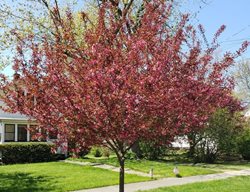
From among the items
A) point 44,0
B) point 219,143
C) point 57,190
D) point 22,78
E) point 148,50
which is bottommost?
point 57,190

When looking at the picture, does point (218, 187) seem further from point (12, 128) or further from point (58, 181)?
point (12, 128)

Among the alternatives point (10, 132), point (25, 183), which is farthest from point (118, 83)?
point (10, 132)

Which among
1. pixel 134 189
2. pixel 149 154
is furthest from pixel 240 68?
pixel 134 189

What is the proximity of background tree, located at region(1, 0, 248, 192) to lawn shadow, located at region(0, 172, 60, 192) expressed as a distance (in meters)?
5.71

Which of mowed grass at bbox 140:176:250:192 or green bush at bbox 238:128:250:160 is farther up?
green bush at bbox 238:128:250:160

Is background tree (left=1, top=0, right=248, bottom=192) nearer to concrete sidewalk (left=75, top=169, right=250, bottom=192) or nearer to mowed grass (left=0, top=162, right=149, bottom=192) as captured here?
concrete sidewalk (left=75, top=169, right=250, bottom=192)

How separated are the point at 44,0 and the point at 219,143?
476 inches

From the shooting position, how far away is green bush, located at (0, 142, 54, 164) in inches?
870

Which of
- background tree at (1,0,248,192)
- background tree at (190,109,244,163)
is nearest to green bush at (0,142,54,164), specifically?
background tree at (190,109,244,163)

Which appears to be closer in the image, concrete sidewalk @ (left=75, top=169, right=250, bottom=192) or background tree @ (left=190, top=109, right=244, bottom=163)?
concrete sidewalk @ (left=75, top=169, right=250, bottom=192)

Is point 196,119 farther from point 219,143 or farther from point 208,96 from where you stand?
point 219,143

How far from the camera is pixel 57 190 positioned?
10.8 metres

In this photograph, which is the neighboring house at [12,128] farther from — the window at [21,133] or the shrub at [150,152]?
the shrub at [150,152]

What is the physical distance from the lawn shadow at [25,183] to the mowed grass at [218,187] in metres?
3.62
